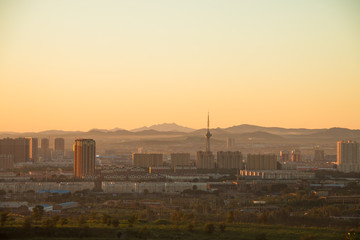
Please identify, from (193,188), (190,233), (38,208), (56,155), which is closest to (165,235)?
(190,233)

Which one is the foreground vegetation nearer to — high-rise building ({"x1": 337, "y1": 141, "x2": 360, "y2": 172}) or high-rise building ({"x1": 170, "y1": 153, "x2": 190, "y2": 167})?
high-rise building ({"x1": 170, "y1": 153, "x2": 190, "y2": 167})

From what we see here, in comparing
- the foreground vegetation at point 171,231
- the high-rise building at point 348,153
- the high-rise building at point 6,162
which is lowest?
the foreground vegetation at point 171,231

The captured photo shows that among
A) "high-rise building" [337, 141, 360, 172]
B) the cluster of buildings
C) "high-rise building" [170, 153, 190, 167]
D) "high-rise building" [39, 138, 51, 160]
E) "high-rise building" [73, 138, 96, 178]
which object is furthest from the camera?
"high-rise building" [39, 138, 51, 160]

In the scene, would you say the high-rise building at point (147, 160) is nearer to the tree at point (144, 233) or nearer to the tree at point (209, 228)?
the tree at point (209, 228)

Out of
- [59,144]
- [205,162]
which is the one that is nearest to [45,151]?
[59,144]

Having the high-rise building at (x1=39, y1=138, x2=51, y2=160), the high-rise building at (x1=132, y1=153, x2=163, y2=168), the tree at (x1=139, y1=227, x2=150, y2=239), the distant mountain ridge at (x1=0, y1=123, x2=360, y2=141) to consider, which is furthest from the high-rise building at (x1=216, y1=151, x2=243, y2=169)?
the distant mountain ridge at (x1=0, y1=123, x2=360, y2=141)

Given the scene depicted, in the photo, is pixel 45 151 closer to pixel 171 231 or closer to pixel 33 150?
pixel 33 150

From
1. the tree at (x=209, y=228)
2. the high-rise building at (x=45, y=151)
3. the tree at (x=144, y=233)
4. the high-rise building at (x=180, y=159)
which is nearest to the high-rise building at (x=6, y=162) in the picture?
the high-rise building at (x=180, y=159)
